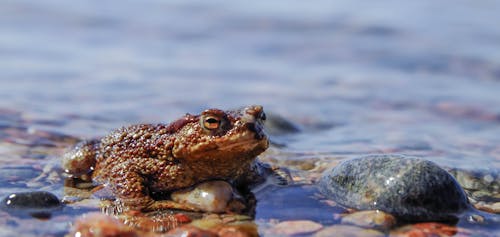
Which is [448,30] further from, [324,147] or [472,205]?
[472,205]

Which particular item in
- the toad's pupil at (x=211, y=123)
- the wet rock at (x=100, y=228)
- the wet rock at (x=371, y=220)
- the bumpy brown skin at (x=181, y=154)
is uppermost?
the toad's pupil at (x=211, y=123)

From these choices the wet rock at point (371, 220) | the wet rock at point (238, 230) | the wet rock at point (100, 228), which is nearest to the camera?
the wet rock at point (100, 228)

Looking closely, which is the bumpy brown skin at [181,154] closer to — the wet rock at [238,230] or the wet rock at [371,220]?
the wet rock at [238,230]

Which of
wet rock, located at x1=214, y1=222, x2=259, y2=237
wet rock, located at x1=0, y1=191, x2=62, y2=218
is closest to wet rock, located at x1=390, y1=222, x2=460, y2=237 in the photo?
wet rock, located at x1=214, y1=222, x2=259, y2=237

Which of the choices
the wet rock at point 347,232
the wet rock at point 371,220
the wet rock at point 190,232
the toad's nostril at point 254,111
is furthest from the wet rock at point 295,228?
the toad's nostril at point 254,111

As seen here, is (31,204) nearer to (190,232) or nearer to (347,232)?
(190,232)

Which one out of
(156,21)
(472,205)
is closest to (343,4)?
(156,21)
